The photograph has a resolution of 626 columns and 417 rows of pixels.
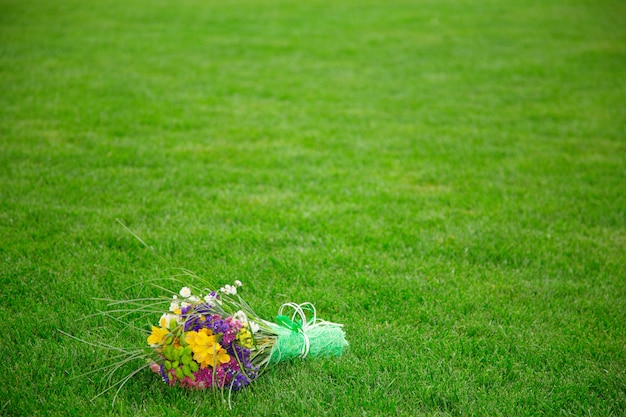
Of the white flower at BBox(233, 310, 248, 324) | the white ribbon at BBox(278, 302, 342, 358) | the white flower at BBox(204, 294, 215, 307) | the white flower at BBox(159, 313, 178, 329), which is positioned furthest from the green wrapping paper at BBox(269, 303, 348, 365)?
the white flower at BBox(159, 313, 178, 329)

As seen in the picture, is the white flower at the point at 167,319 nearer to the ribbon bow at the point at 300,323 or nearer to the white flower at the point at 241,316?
the white flower at the point at 241,316

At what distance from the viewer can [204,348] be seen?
294cm

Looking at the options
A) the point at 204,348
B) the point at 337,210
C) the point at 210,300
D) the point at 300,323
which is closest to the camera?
the point at 204,348

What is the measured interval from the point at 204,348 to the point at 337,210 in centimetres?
262

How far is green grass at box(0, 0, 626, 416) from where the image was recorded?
10.5 feet

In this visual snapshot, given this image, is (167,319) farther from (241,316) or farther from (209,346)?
(241,316)

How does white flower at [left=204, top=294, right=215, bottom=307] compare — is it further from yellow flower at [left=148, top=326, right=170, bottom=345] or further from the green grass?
the green grass

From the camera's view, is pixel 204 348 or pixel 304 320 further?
pixel 304 320

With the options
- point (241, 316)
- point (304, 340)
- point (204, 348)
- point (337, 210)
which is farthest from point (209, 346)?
point (337, 210)

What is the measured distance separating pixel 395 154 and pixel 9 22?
9.06 metres

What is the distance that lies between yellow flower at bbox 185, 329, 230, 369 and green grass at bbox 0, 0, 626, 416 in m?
0.23

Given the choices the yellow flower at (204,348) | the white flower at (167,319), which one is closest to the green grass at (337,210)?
the yellow flower at (204,348)

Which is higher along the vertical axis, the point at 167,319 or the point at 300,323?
the point at 167,319

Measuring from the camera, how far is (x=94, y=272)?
4.15 meters
